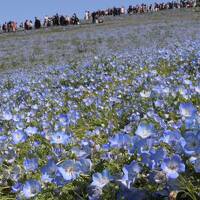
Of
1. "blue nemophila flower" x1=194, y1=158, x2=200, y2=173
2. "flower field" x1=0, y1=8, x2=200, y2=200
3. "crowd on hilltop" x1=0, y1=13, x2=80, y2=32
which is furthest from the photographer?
"crowd on hilltop" x1=0, y1=13, x2=80, y2=32

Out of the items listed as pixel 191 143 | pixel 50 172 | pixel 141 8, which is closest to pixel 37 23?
pixel 141 8

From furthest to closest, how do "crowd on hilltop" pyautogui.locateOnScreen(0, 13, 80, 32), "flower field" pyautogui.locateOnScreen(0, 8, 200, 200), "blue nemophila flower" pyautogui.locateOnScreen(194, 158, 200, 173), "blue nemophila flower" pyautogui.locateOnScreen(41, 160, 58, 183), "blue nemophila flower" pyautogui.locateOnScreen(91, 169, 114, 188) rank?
"crowd on hilltop" pyautogui.locateOnScreen(0, 13, 80, 32)
"blue nemophila flower" pyautogui.locateOnScreen(41, 160, 58, 183)
"blue nemophila flower" pyautogui.locateOnScreen(91, 169, 114, 188)
"flower field" pyautogui.locateOnScreen(0, 8, 200, 200)
"blue nemophila flower" pyautogui.locateOnScreen(194, 158, 200, 173)

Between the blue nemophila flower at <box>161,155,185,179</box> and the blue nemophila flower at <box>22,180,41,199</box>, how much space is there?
0.75m

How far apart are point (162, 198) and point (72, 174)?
0.45 m

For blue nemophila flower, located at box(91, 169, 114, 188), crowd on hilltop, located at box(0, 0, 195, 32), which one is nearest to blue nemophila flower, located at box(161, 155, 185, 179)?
blue nemophila flower, located at box(91, 169, 114, 188)

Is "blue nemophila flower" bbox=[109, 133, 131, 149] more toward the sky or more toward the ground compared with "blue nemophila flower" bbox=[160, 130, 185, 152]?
more toward the ground

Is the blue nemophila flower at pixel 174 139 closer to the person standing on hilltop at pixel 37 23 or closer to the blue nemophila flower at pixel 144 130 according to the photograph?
the blue nemophila flower at pixel 144 130

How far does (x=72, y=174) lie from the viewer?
8.80 ft

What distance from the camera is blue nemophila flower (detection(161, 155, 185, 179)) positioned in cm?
231

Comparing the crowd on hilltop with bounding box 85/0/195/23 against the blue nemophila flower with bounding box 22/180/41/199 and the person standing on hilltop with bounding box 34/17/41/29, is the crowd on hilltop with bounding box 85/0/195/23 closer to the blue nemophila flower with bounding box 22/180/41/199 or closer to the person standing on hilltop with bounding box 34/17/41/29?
the person standing on hilltop with bounding box 34/17/41/29

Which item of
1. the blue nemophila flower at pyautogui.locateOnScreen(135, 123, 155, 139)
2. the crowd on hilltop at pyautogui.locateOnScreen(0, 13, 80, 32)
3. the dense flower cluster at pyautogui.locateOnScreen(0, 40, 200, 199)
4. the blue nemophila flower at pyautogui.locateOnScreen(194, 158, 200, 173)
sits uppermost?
the blue nemophila flower at pyautogui.locateOnScreen(135, 123, 155, 139)

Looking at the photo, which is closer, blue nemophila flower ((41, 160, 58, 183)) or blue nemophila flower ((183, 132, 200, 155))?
blue nemophila flower ((183, 132, 200, 155))

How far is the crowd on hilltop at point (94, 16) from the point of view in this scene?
2030 inches

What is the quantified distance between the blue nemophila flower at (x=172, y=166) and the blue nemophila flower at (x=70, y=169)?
516 mm
